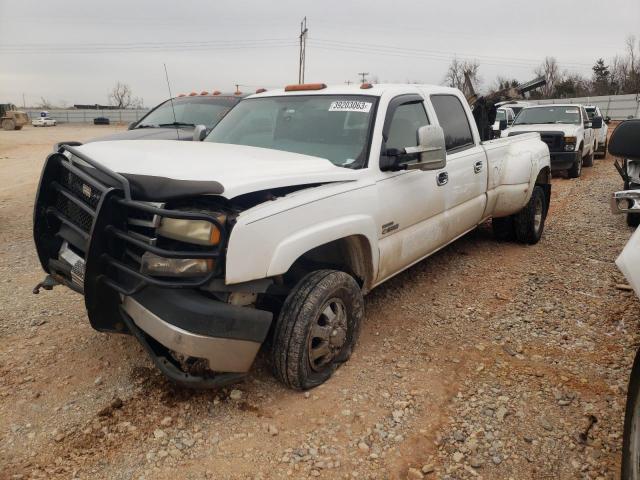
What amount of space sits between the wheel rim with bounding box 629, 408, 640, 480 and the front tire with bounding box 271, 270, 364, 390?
1579 mm

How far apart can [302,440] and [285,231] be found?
1.11m

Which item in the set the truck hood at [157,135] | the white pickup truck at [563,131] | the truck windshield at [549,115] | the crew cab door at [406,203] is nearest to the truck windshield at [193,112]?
the truck hood at [157,135]

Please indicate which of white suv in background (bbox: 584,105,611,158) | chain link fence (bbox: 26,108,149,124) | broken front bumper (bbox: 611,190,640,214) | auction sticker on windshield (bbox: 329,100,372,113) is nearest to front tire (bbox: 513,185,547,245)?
auction sticker on windshield (bbox: 329,100,372,113)

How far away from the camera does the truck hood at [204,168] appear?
248 cm

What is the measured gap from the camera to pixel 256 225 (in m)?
2.57

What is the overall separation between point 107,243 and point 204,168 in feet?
2.05

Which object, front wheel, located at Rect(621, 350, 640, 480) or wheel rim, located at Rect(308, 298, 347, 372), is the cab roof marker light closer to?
wheel rim, located at Rect(308, 298, 347, 372)

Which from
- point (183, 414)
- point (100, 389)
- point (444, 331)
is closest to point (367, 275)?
point (444, 331)

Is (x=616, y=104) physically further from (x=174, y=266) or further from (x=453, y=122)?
(x=174, y=266)

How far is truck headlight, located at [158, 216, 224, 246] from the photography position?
246 centimetres

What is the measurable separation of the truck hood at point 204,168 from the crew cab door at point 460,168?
146cm

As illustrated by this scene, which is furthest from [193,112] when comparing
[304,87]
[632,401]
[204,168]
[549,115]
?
[549,115]

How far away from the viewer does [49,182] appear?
316cm

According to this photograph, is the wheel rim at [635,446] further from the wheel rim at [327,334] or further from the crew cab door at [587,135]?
the crew cab door at [587,135]
